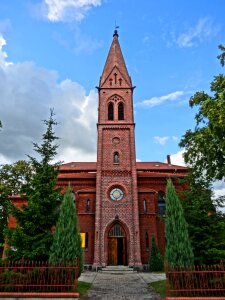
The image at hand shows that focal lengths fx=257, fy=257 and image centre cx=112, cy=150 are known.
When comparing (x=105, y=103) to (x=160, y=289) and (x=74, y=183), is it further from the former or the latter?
(x=160, y=289)

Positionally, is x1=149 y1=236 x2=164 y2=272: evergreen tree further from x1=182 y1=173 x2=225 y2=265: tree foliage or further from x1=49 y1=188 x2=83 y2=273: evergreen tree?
x1=49 y1=188 x2=83 y2=273: evergreen tree

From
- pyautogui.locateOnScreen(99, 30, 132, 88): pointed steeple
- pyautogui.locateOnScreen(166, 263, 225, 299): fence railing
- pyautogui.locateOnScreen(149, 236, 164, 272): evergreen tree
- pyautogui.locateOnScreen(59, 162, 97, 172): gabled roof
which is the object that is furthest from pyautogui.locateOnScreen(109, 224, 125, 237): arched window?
pyautogui.locateOnScreen(99, 30, 132, 88): pointed steeple

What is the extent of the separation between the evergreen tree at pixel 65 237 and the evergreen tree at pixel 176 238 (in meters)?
4.22

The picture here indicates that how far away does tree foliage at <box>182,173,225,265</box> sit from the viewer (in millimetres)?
12203

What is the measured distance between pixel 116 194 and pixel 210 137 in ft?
40.5

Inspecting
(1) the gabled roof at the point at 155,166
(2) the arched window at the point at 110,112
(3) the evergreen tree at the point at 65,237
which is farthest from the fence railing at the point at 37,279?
(1) the gabled roof at the point at 155,166

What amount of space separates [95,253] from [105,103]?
15279 mm

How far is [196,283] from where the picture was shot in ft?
31.8

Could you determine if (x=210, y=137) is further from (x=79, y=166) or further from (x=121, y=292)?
(x=79, y=166)

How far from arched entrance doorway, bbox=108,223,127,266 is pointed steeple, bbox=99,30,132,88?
15.6 metres

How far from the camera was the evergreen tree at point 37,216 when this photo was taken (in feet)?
37.9

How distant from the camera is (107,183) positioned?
80.9 feet

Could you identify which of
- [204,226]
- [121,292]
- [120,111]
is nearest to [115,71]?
[120,111]

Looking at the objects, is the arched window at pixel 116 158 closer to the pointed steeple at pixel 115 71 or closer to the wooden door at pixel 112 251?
the wooden door at pixel 112 251
